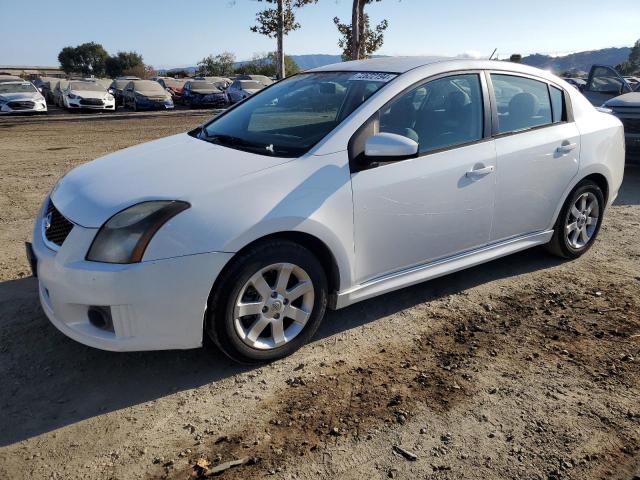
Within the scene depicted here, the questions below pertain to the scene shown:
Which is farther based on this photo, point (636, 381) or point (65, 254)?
point (636, 381)

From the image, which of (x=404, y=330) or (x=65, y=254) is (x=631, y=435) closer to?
(x=404, y=330)

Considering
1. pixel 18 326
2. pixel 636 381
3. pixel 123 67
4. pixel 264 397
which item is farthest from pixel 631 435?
pixel 123 67

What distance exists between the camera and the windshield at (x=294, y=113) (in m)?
3.50

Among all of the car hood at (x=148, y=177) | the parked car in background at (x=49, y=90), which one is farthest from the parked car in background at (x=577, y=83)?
the parked car in background at (x=49, y=90)

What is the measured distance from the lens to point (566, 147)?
4.40 meters

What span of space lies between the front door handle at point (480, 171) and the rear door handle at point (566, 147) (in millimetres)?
826

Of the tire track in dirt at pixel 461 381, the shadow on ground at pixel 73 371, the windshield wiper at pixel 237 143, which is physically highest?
the windshield wiper at pixel 237 143

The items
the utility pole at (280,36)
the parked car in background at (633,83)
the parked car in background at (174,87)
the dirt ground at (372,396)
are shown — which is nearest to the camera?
the dirt ground at (372,396)

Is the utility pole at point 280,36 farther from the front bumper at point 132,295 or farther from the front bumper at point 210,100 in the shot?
the front bumper at point 132,295

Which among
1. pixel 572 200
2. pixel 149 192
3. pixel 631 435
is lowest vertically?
pixel 631 435

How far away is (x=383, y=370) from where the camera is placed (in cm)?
323

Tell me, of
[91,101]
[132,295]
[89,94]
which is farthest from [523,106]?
[89,94]

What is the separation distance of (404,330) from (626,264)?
98.5 inches

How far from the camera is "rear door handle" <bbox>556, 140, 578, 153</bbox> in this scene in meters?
4.36
